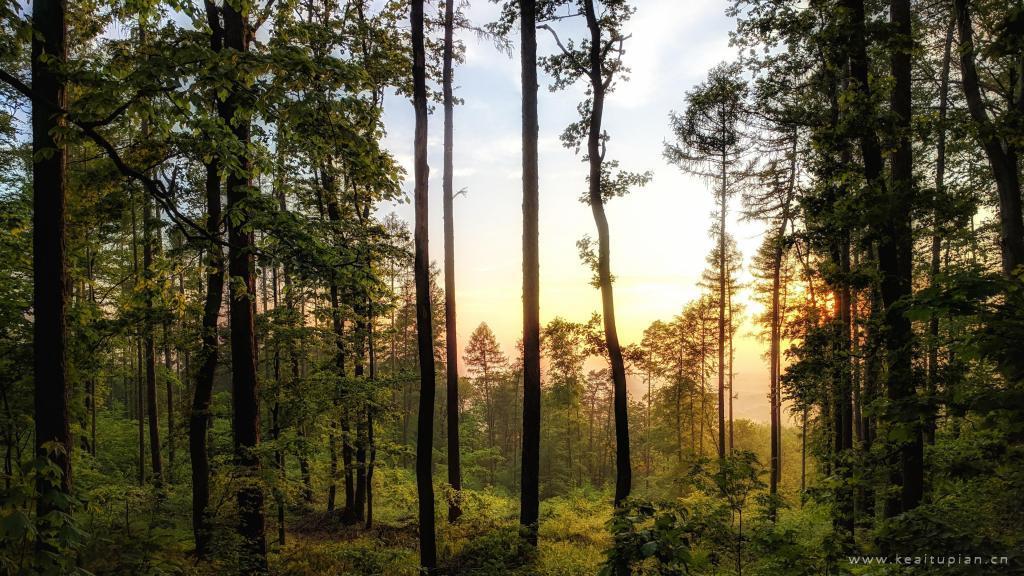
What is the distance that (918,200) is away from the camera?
6.11 metres

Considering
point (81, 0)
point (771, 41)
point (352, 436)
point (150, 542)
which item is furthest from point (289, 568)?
point (771, 41)

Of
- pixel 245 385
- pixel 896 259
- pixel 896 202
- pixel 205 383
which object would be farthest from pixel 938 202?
pixel 205 383

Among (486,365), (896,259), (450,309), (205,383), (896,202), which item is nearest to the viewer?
(896,202)

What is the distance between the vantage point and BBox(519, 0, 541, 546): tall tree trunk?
408 inches

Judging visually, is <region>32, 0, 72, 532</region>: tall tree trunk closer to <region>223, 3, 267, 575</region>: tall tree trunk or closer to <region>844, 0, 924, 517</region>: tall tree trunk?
<region>223, 3, 267, 575</region>: tall tree trunk

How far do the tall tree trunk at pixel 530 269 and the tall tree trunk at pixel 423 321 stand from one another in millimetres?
2682

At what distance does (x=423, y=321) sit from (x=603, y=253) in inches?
215

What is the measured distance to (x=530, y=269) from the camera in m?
10.5

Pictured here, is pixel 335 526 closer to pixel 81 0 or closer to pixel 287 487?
pixel 287 487

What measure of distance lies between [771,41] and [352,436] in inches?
584

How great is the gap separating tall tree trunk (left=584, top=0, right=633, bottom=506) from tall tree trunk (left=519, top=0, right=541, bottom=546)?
2.05 meters

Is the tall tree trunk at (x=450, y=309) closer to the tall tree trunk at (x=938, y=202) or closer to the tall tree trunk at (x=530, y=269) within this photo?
the tall tree trunk at (x=530, y=269)

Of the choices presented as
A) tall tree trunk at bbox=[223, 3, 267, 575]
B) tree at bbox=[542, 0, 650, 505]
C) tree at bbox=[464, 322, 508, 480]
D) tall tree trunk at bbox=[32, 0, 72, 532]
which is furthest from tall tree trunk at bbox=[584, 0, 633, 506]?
tree at bbox=[464, 322, 508, 480]

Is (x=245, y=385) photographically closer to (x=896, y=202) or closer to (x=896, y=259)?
(x=896, y=202)
